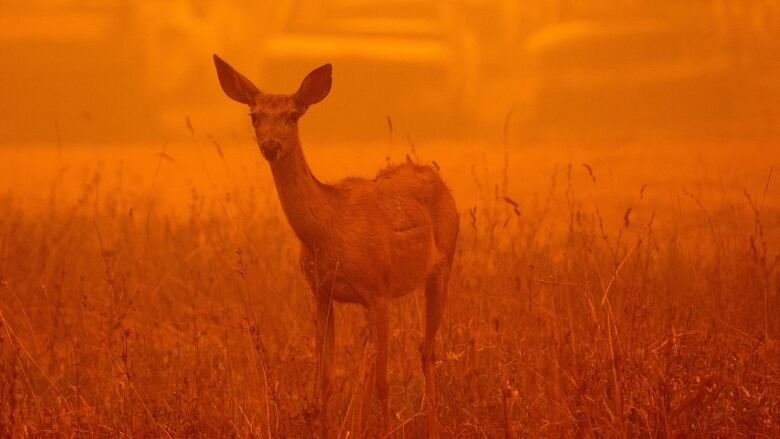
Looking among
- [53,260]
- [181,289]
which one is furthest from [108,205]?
[181,289]

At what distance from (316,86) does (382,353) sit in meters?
1.42

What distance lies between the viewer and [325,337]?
529cm

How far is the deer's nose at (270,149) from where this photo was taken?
15.6 feet

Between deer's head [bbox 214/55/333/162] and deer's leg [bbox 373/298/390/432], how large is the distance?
94cm

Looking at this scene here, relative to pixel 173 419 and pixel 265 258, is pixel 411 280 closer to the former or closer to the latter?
pixel 173 419

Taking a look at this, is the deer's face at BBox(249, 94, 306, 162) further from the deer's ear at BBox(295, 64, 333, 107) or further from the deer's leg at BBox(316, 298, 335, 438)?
the deer's leg at BBox(316, 298, 335, 438)

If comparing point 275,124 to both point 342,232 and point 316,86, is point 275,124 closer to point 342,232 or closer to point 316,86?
point 316,86

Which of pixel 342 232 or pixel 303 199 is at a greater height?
pixel 303 199

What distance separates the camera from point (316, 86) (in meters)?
5.34

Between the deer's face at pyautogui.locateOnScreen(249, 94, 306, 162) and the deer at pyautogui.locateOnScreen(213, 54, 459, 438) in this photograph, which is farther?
Answer: the deer at pyautogui.locateOnScreen(213, 54, 459, 438)

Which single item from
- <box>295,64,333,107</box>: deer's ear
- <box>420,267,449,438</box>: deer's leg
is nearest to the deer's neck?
<box>295,64,333,107</box>: deer's ear

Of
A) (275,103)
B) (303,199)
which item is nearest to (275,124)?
(275,103)

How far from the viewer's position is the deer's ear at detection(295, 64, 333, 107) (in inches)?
207

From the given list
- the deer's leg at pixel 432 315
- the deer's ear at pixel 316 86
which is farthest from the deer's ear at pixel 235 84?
the deer's leg at pixel 432 315
